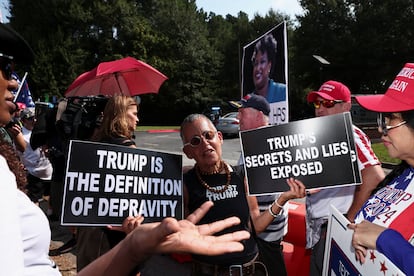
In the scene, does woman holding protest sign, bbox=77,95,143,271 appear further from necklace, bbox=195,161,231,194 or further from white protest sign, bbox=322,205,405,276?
white protest sign, bbox=322,205,405,276

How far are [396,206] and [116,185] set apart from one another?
60.1 inches

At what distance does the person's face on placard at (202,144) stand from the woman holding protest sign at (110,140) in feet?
2.21

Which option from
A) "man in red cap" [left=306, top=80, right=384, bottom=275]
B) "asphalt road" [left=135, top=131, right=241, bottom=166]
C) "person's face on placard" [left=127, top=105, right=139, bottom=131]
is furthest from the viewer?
"asphalt road" [left=135, top=131, right=241, bottom=166]

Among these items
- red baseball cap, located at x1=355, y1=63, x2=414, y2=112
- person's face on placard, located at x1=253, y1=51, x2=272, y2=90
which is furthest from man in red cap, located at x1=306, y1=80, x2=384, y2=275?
red baseball cap, located at x1=355, y1=63, x2=414, y2=112

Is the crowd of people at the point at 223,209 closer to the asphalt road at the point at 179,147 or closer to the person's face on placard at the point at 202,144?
the person's face on placard at the point at 202,144

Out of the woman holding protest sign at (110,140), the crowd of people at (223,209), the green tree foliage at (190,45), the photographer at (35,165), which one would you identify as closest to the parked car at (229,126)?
the green tree foliage at (190,45)

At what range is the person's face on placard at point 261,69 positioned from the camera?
4039mm

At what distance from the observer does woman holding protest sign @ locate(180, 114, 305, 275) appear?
2.33 metres

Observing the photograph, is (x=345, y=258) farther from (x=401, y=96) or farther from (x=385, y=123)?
(x=401, y=96)

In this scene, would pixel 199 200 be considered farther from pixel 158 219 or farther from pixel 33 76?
pixel 33 76

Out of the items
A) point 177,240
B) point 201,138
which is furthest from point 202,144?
point 177,240

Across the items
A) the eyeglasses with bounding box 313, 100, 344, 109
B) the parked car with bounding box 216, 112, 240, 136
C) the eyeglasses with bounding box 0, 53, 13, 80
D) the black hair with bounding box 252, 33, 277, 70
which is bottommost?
the eyeglasses with bounding box 0, 53, 13, 80

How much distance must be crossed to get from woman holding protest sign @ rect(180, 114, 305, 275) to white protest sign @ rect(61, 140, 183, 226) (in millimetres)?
128

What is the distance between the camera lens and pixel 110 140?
121 inches
